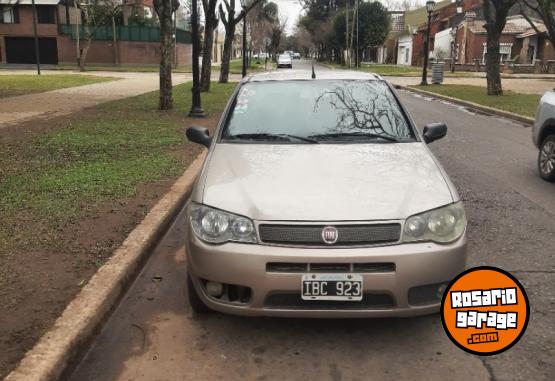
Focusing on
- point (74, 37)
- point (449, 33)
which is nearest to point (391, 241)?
point (74, 37)

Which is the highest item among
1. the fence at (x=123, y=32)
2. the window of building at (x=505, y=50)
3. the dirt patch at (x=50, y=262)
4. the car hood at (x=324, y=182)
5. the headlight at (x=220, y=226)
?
the fence at (x=123, y=32)

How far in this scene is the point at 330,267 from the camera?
10.2 feet

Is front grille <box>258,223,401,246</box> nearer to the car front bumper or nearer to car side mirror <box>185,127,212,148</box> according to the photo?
the car front bumper

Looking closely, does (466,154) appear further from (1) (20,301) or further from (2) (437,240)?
(1) (20,301)

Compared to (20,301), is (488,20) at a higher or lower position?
higher

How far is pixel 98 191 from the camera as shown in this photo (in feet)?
21.3

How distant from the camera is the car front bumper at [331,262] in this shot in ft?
10.2

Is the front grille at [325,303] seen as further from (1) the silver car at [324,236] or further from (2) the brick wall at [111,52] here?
(2) the brick wall at [111,52]

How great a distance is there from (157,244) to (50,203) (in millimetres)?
1462

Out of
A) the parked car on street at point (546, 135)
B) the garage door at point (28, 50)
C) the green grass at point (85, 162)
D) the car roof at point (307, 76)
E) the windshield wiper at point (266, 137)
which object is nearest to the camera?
the windshield wiper at point (266, 137)

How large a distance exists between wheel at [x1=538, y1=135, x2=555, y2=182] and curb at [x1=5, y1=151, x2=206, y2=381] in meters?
5.23

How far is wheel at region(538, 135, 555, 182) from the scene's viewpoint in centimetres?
768

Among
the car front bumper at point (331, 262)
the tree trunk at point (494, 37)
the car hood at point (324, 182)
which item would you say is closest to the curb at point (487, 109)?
the tree trunk at point (494, 37)

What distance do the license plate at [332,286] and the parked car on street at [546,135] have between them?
5669 millimetres
